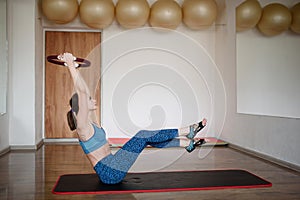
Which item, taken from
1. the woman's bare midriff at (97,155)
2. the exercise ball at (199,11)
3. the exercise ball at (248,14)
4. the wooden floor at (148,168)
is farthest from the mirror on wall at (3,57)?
the exercise ball at (248,14)

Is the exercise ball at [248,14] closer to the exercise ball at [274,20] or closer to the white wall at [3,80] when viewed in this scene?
the exercise ball at [274,20]

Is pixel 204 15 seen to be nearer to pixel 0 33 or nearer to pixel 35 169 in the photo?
pixel 0 33

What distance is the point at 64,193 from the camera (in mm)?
2518

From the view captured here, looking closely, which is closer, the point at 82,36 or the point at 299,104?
the point at 299,104

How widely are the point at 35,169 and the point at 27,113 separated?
1528mm

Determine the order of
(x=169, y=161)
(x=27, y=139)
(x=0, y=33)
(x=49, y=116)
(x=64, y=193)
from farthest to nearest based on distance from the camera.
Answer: (x=49, y=116), (x=27, y=139), (x=0, y=33), (x=169, y=161), (x=64, y=193)

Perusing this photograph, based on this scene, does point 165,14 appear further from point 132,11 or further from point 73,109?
point 73,109

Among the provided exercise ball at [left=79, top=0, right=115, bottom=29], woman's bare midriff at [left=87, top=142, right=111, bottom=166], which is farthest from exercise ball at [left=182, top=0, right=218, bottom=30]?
woman's bare midriff at [left=87, top=142, right=111, bottom=166]

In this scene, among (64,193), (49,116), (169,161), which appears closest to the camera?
(64,193)

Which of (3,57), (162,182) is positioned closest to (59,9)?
(3,57)

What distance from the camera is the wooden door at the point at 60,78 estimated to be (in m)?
5.56

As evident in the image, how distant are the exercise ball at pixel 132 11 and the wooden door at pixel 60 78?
0.93 meters

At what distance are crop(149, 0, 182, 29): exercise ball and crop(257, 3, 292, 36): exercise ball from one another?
1.16 m

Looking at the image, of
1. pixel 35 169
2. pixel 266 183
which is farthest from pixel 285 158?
pixel 35 169
